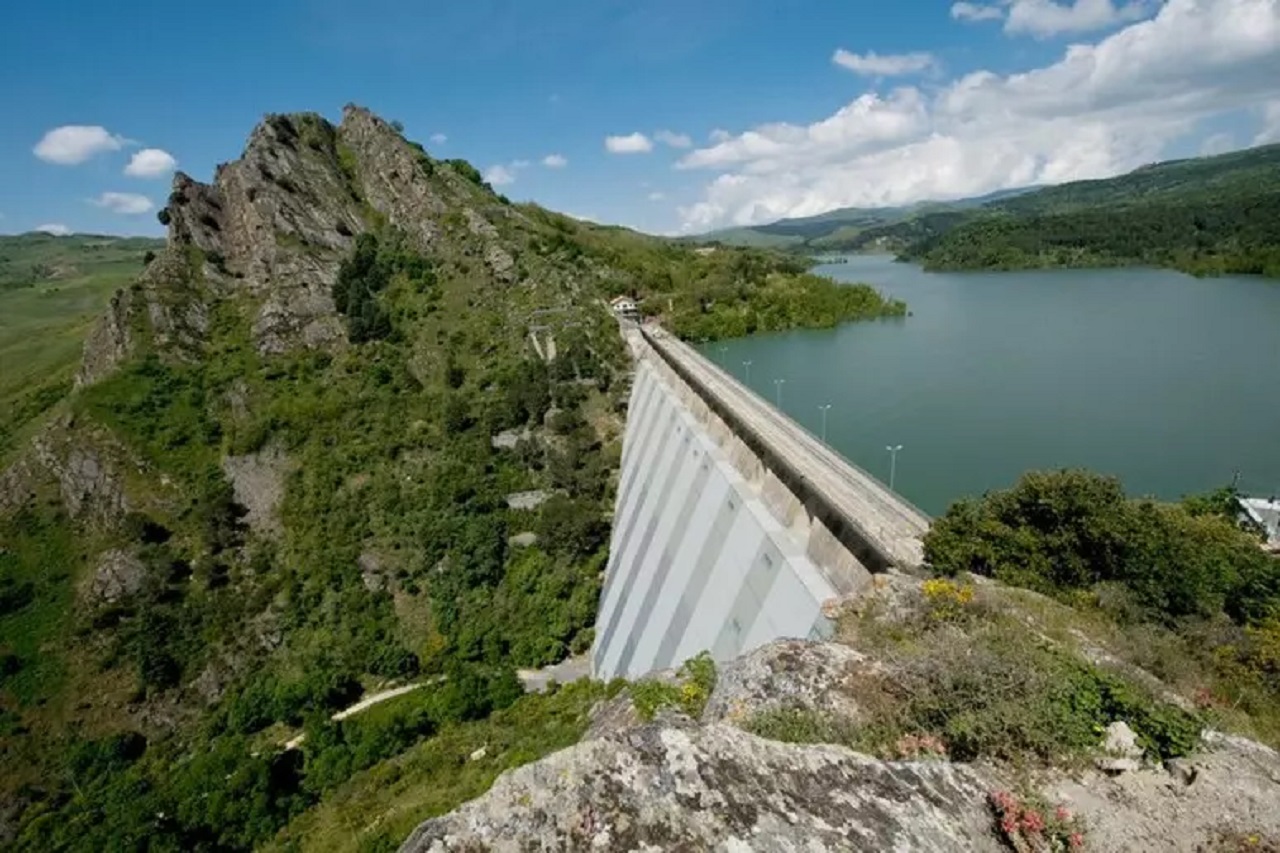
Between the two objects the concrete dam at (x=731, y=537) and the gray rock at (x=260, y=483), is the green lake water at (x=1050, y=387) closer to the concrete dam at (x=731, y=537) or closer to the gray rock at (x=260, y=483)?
the concrete dam at (x=731, y=537)

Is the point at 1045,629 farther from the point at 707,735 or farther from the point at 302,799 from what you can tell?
the point at 302,799

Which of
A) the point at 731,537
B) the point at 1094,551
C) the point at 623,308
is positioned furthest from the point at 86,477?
the point at 1094,551

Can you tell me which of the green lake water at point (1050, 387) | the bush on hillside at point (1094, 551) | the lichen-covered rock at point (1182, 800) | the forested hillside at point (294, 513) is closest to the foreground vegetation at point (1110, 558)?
the bush on hillside at point (1094, 551)

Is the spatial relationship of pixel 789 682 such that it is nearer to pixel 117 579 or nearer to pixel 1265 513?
pixel 1265 513

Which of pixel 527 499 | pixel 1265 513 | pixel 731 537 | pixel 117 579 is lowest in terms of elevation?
pixel 1265 513

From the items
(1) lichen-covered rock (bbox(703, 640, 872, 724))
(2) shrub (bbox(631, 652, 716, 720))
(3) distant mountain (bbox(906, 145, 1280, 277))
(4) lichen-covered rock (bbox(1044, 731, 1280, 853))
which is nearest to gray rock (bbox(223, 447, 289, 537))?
(2) shrub (bbox(631, 652, 716, 720))

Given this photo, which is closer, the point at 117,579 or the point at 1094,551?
the point at 1094,551

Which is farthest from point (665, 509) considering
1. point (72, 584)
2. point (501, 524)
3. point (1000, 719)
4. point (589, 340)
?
point (72, 584)
